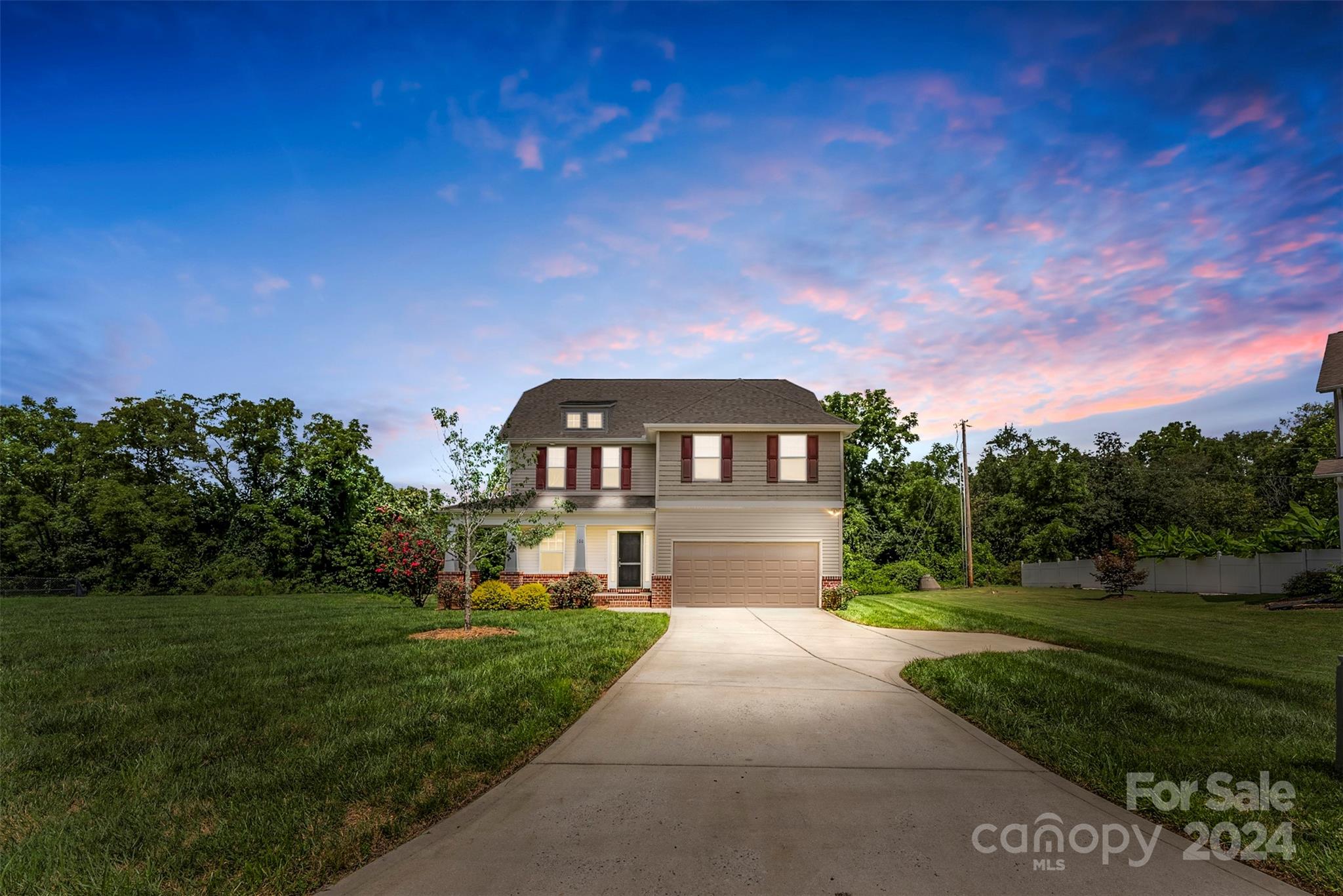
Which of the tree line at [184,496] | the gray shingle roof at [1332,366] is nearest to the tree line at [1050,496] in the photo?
the gray shingle roof at [1332,366]

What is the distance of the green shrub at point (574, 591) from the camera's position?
1938 centimetres

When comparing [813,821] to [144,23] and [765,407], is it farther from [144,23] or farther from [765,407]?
[765,407]

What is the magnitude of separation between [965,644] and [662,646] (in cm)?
579

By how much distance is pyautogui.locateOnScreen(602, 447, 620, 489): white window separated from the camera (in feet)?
78.2

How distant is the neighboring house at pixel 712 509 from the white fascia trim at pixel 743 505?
0.12ft

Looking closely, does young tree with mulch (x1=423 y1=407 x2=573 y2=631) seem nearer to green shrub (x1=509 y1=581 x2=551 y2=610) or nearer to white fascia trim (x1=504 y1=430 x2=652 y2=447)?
green shrub (x1=509 y1=581 x2=551 y2=610)

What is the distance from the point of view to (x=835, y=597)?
66.1ft

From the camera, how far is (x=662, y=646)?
11977mm

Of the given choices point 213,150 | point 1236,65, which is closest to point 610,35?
point 213,150

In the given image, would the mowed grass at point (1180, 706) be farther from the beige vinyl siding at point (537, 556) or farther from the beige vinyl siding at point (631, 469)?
the beige vinyl siding at point (537, 556)

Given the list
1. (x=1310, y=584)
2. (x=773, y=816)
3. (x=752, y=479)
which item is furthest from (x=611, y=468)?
(x=1310, y=584)

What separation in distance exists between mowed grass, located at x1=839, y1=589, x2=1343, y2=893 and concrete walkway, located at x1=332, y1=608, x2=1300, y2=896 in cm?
35

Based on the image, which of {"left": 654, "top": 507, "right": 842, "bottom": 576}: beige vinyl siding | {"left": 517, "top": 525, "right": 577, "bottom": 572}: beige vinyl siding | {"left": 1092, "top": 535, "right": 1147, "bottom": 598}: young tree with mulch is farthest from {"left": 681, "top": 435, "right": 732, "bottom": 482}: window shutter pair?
{"left": 1092, "top": 535, "right": 1147, "bottom": 598}: young tree with mulch

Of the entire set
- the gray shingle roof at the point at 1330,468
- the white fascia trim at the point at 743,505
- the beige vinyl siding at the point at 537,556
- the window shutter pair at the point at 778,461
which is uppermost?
the window shutter pair at the point at 778,461
